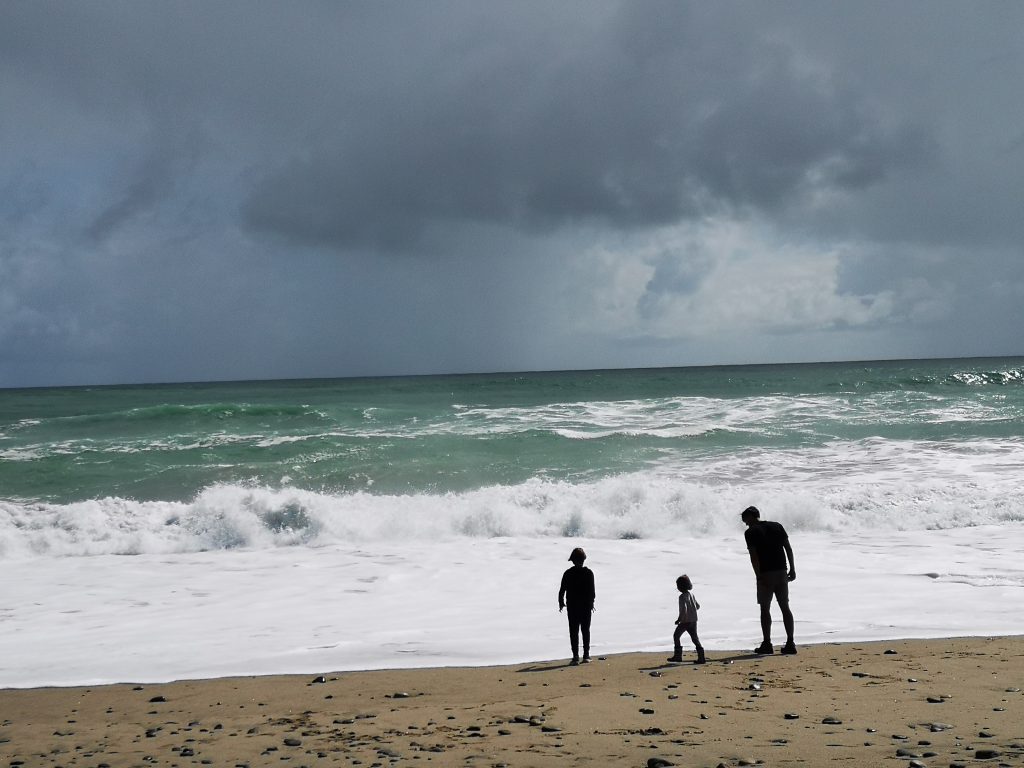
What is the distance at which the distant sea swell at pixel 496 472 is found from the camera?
52.4 ft

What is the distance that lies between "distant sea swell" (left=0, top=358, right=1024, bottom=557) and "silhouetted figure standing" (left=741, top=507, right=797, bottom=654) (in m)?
6.82

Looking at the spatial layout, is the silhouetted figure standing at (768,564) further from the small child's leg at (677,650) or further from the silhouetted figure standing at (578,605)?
the silhouetted figure standing at (578,605)

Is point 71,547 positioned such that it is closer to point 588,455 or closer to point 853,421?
point 588,455

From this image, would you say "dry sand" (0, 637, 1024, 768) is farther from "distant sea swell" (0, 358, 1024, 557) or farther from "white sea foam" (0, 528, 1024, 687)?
"distant sea swell" (0, 358, 1024, 557)

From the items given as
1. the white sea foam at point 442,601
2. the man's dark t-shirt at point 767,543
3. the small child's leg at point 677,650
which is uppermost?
the man's dark t-shirt at point 767,543

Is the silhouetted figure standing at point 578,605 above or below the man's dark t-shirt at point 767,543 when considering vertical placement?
below

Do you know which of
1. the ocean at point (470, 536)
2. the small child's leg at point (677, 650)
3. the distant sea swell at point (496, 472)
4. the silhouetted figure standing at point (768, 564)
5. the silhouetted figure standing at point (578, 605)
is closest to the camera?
the small child's leg at point (677, 650)

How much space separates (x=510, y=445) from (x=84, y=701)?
1951 centimetres

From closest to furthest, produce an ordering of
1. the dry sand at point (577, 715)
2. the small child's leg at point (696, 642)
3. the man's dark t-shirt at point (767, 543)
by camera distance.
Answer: the dry sand at point (577, 715) → the small child's leg at point (696, 642) → the man's dark t-shirt at point (767, 543)

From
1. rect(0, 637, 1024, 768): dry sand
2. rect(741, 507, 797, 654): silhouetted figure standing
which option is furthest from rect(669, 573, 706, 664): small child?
rect(741, 507, 797, 654): silhouetted figure standing

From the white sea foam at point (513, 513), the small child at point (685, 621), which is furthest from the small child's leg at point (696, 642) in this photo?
the white sea foam at point (513, 513)

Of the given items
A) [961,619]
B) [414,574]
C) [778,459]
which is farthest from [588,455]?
[961,619]

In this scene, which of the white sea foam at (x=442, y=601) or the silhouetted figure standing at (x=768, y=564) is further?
the white sea foam at (x=442, y=601)

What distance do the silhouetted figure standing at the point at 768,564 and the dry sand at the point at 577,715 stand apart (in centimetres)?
45
